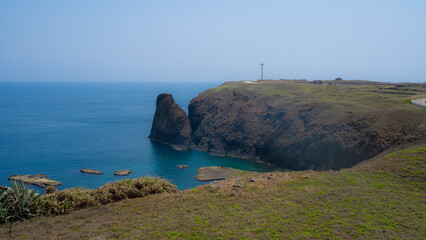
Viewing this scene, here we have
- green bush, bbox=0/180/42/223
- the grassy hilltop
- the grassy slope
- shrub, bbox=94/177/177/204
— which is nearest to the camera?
green bush, bbox=0/180/42/223

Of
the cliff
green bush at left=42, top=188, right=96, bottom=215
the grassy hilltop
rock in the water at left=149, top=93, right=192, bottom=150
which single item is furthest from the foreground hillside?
rock in the water at left=149, top=93, right=192, bottom=150

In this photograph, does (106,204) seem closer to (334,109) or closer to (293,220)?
(293,220)

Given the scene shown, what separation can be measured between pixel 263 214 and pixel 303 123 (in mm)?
49312

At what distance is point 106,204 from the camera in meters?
16.9

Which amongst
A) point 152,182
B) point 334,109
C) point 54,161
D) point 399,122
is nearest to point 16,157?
point 54,161

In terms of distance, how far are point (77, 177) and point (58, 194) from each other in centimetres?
3713

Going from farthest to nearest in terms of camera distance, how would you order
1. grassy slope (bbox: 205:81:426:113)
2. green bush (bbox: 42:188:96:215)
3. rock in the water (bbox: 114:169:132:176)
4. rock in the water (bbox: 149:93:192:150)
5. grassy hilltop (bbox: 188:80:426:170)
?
rock in the water (bbox: 149:93:192:150) < grassy slope (bbox: 205:81:426:113) < rock in the water (bbox: 114:169:132:176) < grassy hilltop (bbox: 188:80:426:170) < green bush (bbox: 42:188:96:215)

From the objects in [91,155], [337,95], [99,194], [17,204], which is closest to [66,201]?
[99,194]

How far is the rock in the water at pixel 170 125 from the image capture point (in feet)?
269

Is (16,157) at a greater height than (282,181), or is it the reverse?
(282,181)

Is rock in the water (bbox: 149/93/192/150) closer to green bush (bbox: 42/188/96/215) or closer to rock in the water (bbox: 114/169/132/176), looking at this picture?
rock in the water (bbox: 114/169/132/176)

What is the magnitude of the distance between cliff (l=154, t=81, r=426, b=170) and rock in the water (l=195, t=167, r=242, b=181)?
11.3 m

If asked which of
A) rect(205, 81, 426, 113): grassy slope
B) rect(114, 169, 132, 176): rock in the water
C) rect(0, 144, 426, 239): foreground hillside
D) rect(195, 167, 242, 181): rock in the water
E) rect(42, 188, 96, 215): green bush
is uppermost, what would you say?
rect(205, 81, 426, 113): grassy slope

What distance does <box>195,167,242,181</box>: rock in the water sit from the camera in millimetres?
51188
